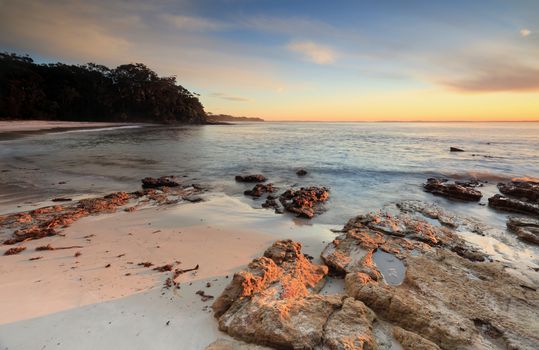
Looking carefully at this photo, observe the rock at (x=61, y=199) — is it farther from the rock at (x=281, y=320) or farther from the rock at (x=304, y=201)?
the rock at (x=281, y=320)

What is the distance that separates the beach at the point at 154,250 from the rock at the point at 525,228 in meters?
0.22

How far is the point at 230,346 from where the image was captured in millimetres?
2738

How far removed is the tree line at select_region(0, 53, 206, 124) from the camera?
51094 millimetres

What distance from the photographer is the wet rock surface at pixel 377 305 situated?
2785 mm

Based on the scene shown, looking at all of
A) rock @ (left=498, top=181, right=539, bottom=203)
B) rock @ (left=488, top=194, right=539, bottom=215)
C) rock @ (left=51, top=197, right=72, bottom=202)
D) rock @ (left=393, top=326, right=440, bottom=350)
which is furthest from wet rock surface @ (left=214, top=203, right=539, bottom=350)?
rock @ (left=498, top=181, right=539, bottom=203)

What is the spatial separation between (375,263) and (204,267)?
2.72 meters

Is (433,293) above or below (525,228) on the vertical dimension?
above

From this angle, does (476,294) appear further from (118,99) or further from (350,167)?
(118,99)

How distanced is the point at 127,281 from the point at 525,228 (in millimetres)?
8481

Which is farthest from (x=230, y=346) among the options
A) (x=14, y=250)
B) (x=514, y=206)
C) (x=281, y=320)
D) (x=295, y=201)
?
(x=514, y=206)

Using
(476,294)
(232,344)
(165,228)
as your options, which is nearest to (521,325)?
(476,294)

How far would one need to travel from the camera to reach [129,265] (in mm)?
4426

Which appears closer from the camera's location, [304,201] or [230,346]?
[230,346]

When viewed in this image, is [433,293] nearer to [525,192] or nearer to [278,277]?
[278,277]
